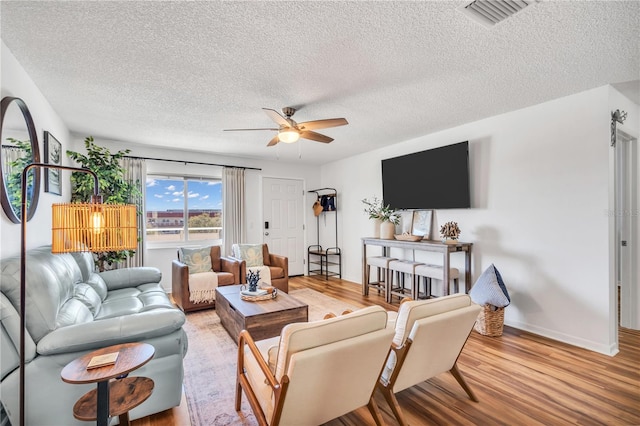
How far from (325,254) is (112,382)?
4.61 meters

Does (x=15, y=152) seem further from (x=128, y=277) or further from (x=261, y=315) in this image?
(x=261, y=315)

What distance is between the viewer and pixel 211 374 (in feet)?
8.20

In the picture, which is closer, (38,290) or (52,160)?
(38,290)

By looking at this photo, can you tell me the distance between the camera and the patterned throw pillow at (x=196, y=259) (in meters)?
4.44

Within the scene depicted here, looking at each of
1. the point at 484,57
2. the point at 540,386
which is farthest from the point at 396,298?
the point at 484,57

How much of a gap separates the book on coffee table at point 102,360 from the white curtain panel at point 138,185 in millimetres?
3591

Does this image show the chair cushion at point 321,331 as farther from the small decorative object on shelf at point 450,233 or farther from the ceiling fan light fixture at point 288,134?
the small decorative object on shelf at point 450,233

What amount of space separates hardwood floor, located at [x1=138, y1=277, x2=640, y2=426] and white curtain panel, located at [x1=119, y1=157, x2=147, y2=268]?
3.41 metres

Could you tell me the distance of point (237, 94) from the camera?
114 inches

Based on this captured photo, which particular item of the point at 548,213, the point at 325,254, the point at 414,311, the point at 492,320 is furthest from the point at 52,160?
the point at 548,213

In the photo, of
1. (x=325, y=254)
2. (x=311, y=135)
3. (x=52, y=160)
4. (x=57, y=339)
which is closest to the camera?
(x=57, y=339)

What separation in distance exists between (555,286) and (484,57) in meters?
2.42

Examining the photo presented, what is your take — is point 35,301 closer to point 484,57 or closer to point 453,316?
point 453,316

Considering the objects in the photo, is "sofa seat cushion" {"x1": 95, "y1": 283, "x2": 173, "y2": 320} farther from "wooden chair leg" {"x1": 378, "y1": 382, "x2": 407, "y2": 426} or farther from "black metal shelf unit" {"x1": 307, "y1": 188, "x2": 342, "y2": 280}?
"black metal shelf unit" {"x1": 307, "y1": 188, "x2": 342, "y2": 280}
